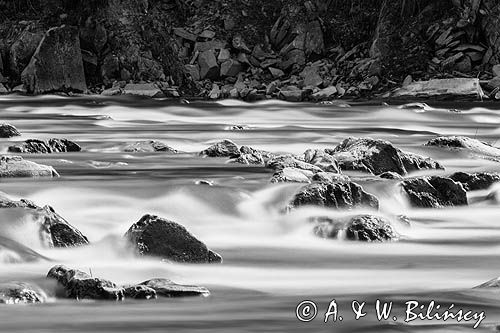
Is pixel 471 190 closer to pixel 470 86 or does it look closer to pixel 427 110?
pixel 427 110

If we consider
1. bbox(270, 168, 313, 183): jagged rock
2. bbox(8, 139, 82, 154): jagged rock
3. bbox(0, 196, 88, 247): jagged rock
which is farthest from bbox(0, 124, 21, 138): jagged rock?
bbox(0, 196, 88, 247): jagged rock

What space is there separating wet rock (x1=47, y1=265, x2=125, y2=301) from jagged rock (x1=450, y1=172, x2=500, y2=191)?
4.53 m

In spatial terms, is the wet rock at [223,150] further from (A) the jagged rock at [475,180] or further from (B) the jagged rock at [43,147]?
(A) the jagged rock at [475,180]

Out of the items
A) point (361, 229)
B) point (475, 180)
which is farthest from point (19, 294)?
point (475, 180)

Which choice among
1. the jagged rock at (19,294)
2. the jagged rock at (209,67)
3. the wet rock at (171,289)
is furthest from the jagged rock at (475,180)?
the jagged rock at (209,67)

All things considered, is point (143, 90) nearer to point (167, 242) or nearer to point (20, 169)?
point (20, 169)

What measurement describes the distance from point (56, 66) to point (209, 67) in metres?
4.18

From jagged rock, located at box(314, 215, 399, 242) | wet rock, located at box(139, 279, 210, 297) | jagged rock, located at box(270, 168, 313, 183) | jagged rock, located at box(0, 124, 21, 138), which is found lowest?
jagged rock, located at box(0, 124, 21, 138)

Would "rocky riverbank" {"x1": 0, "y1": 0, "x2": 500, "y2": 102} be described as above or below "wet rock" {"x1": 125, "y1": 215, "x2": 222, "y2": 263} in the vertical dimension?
below

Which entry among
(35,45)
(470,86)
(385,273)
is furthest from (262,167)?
(35,45)

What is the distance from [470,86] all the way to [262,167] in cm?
1510

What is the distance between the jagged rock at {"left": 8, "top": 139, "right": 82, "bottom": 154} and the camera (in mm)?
11440

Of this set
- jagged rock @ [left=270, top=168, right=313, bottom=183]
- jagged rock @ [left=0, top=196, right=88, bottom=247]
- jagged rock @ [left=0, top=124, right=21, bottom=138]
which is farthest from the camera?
jagged rock @ [left=0, top=124, right=21, bottom=138]

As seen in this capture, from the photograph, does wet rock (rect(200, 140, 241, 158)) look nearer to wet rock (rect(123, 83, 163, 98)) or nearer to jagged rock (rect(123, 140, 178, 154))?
jagged rock (rect(123, 140, 178, 154))
